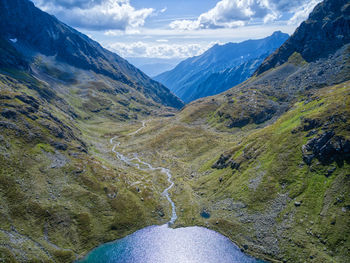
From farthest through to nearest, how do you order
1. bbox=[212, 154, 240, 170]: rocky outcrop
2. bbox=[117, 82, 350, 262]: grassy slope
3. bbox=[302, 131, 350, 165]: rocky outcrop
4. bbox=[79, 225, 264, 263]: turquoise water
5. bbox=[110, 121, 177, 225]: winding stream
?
bbox=[212, 154, 240, 170]: rocky outcrop
bbox=[110, 121, 177, 225]: winding stream
bbox=[302, 131, 350, 165]: rocky outcrop
bbox=[79, 225, 264, 263]: turquoise water
bbox=[117, 82, 350, 262]: grassy slope

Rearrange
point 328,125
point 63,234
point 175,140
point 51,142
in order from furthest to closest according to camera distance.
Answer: point 175,140 → point 51,142 → point 328,125 → point 63,234

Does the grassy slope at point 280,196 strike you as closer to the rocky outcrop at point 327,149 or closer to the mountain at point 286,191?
the mountain at point 286,191

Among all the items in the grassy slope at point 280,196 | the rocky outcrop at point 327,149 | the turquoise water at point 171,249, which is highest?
the rocky outcrop at point 327,149

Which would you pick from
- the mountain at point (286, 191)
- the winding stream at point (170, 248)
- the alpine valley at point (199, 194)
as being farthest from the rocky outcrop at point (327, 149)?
the winding stream at point (170, 248)

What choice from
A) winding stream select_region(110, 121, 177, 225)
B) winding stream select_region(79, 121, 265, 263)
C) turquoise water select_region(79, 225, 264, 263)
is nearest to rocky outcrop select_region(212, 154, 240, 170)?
winding stream select_region(110, 121, 177, 225)

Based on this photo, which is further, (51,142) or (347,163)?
(51,142)

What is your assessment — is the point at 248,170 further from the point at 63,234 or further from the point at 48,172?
the point at 48,172

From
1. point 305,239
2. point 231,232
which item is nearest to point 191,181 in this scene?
point 231,232

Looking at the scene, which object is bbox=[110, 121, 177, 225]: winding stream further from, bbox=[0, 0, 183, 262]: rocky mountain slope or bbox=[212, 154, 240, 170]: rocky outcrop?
bbox=[212, 154, 240, 170]: rocky outcrop
